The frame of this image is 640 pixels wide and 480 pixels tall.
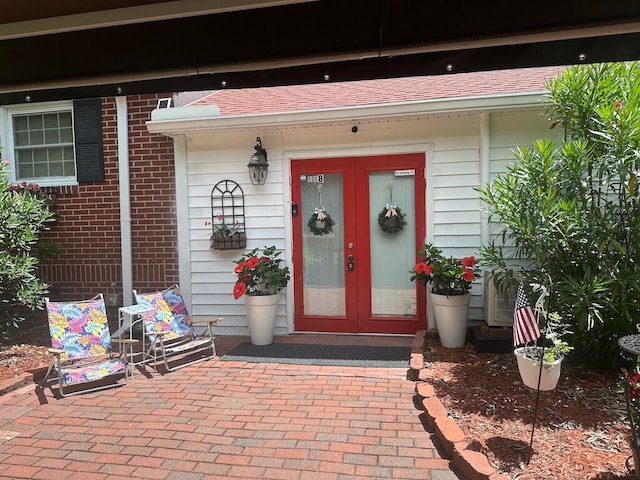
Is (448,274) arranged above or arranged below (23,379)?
above

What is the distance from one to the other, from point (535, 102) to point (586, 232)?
5.39ft

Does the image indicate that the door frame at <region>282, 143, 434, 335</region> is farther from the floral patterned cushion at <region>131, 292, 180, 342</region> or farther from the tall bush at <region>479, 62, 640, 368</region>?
the floral patterned cushion at <region>131, 292, 180, 342</region>

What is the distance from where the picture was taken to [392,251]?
17.5 ft

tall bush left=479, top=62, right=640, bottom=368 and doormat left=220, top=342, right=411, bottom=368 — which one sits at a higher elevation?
tall bush left=479, top=62, right=640, bottom=368

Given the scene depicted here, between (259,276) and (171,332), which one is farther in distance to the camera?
→ (259,276)

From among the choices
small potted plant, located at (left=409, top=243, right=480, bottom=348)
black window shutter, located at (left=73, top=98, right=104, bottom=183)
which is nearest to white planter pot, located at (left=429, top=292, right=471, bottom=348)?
small potted plant, located at (left=409, top=243, right=480, bottom=348)

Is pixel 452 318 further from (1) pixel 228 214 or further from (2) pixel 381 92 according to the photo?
(1) pixel 228 214

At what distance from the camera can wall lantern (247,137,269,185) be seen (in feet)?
17.4

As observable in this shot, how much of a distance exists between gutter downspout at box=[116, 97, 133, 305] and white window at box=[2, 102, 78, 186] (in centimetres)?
86

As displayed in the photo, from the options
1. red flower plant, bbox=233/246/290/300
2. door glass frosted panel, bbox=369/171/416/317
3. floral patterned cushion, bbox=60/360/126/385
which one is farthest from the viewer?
door glass frosted panel, bbox=369/171/416/317

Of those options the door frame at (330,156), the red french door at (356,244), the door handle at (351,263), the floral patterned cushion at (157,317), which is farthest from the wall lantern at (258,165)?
the floral patterned cushion at (157,317)

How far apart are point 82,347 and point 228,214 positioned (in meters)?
2.22

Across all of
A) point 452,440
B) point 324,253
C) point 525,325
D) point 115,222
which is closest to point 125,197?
point 115,222

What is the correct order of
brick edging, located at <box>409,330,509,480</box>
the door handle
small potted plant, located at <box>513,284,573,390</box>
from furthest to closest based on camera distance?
1. the door handle
2. small potted plant, located at <box>513,284,573,390</box>
3. brick edging, located at <box>409,330,509,480</box>
